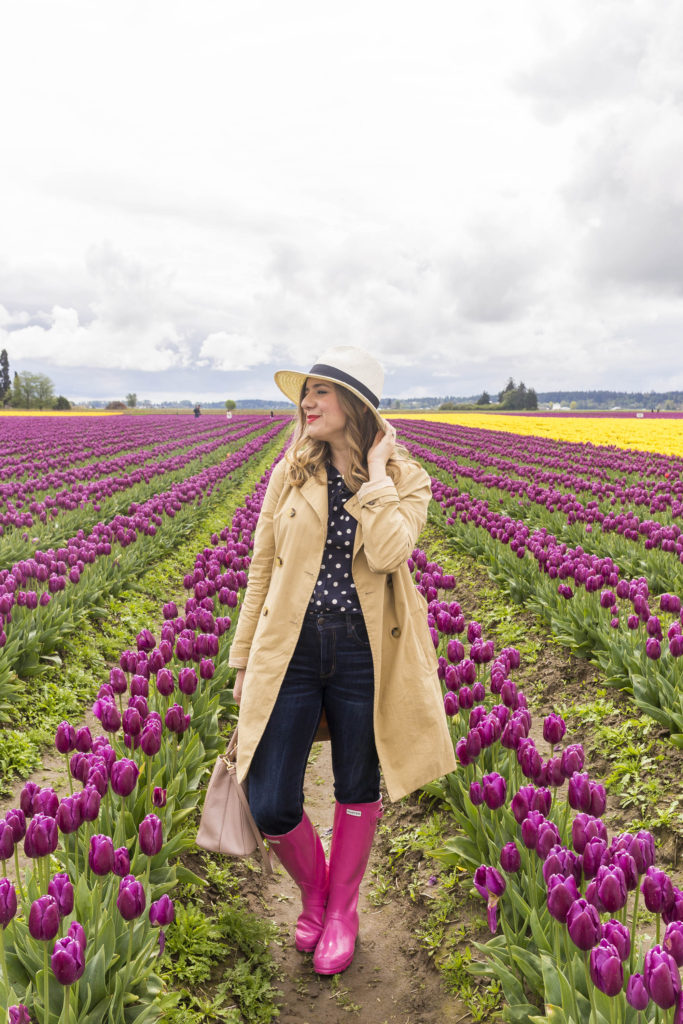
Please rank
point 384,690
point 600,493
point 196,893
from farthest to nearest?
point 600,493
point 196,893
point 384,690

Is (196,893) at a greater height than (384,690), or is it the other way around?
(384,690)

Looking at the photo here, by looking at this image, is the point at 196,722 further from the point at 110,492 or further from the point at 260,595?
the point at 110,492

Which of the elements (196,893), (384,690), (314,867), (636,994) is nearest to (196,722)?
(196,893)

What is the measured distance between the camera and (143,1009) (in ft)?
7.98

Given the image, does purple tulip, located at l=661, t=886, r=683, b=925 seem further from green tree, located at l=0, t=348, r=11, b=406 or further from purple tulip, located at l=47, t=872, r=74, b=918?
green tree, located at l=0, t=348, r=11, b=406

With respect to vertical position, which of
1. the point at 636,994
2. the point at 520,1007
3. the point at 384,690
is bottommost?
the point at 520,1007

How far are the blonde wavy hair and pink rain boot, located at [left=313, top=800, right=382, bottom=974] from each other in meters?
1.47

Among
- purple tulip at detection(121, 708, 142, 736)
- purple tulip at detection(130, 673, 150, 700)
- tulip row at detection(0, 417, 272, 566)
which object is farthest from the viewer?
tulip row at detection(0, 417, 272, 566)

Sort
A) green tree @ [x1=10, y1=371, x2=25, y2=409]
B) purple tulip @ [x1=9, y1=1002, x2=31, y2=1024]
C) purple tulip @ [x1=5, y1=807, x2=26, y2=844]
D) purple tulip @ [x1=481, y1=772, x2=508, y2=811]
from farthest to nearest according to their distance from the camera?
green tree @ [x1=10, y1=371, x2=25, y2=409], purple tulip @ [x1=481, y1=772, x2=508, y2=811], purple tulip @ [x1=5, y1=807, x2=26, y2=844], purple tulip @ [x1=9, y1=1002, x2=31, y2=1024]

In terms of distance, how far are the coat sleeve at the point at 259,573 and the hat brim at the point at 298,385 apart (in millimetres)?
392

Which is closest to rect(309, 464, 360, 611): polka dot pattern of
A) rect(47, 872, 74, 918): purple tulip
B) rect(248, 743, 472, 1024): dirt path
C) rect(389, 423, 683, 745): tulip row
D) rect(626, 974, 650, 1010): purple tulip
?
rect(47, 872, 74, 918): purple tulip

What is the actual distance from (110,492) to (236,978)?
36.9ft

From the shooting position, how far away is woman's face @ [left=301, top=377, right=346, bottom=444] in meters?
3.01

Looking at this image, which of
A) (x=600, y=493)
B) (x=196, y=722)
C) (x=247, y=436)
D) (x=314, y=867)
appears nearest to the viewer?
(x=314, y=867)
